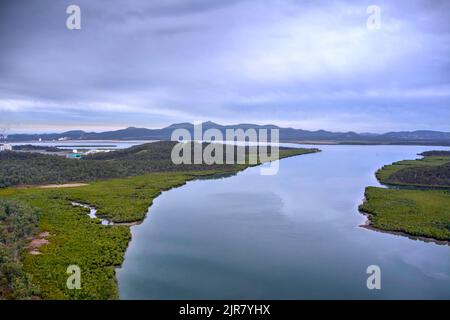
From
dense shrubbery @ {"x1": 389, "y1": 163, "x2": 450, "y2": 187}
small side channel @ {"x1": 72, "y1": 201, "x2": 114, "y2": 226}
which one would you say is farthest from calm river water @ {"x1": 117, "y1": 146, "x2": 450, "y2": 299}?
dense shrubbery @ {"x1": 389, "y1": 163, "x2": 450, "y2": 187}

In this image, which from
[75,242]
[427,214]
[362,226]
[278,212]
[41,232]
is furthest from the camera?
[278,212]

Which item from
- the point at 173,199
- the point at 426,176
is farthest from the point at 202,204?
the point at 426,176

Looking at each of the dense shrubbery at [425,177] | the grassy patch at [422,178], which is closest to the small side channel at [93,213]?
the grassy patch at [422,178]

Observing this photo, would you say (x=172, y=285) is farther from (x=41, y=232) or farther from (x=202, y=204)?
(x=202, y=204)

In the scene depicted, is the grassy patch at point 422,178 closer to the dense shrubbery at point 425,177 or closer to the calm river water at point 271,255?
the dense shrubbery at point 425,177

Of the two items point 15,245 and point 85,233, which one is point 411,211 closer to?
point 85,233

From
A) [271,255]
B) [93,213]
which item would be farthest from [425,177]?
[93,213]
